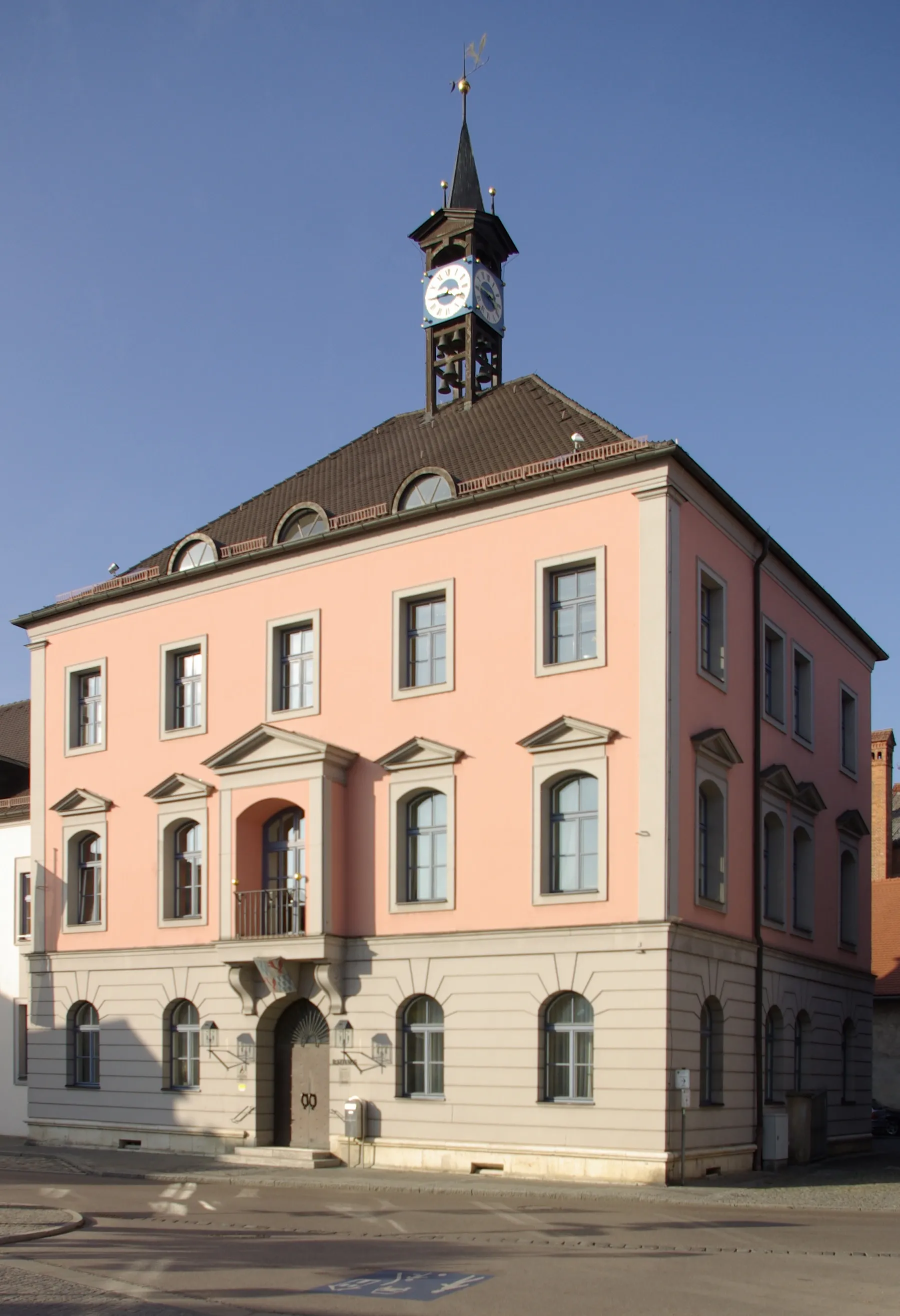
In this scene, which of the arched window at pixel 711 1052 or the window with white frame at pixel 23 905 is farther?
the window with white frame at pixel 23 905

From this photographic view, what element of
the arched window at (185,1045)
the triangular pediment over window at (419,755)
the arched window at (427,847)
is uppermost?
the triangular pediment over window at (419,755)

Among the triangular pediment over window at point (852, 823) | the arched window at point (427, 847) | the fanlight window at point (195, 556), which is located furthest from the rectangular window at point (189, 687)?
the triangular pediment over window at point (852, 823)

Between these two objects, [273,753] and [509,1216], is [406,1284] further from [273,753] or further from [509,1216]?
[273,753]

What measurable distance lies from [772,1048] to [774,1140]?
7.90 feet

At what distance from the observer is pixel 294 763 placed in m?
27.8

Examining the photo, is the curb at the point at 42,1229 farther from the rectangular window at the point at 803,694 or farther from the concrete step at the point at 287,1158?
the rectangular window at the point at 803,694

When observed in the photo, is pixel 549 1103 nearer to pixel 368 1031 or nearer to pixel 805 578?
pixel 368 1031

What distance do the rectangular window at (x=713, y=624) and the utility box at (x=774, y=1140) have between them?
7850mm

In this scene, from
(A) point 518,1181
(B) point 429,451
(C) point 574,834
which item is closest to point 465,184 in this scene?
(B) point 429,451

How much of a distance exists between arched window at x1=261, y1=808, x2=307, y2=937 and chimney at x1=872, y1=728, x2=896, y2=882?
86.8ft

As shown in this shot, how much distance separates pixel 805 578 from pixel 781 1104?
35.6ft

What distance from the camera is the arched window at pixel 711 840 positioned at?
2531cm

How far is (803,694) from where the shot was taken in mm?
31844

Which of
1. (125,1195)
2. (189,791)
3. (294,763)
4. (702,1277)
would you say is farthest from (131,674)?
(702,1277)
